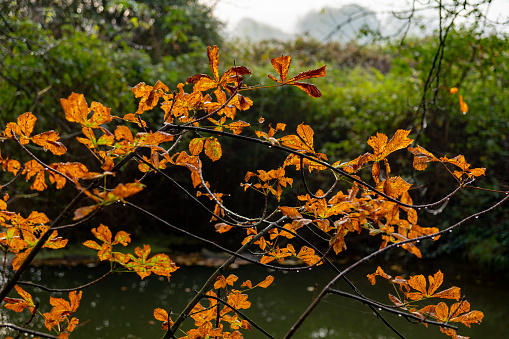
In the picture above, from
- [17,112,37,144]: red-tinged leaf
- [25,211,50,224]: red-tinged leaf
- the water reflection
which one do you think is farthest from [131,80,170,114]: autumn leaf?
the water reflection

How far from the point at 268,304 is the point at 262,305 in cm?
6

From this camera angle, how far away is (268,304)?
11.6 ft

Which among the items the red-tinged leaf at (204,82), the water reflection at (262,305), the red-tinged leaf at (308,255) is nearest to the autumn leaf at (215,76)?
the red-tinged leaf at (204,82)

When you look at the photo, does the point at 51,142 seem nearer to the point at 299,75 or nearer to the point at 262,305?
the point at 299,75

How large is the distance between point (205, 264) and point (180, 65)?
3.02 meters

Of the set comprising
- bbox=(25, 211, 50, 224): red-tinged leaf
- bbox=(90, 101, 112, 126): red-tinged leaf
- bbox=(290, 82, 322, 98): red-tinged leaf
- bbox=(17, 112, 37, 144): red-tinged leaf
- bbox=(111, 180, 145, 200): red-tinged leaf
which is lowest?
bbox=(25, 211, 50, 224): red-tinged leaf

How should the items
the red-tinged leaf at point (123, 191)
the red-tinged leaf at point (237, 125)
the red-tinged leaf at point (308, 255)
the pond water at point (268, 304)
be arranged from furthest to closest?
the pond water at point (268, 304) < the red-tinged leaf at point (308, 255) < the red-tinged leaf at point (237, 125) < the red-tinged leaf at point (123, 191)

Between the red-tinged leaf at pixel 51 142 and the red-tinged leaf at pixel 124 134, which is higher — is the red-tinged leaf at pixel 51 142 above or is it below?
below

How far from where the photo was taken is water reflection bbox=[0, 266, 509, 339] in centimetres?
294

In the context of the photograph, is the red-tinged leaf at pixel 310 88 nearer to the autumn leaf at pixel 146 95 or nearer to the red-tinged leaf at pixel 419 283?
the autumn leaf at pixel 146 95

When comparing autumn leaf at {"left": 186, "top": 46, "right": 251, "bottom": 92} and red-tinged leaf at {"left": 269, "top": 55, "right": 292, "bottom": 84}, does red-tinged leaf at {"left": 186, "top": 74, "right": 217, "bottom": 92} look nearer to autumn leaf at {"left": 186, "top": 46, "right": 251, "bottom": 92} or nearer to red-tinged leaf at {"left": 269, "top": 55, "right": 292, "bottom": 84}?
autumn leaf at {"left": 186, "top": 46, "right": 251, "bottom": 92}

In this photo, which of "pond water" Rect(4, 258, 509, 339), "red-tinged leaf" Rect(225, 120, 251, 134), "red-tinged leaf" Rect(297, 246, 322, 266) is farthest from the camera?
"pond water" Rect(4, 258, 509, 339)

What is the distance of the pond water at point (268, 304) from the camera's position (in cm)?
294

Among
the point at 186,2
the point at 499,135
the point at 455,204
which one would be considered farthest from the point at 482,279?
the point at 186,2
